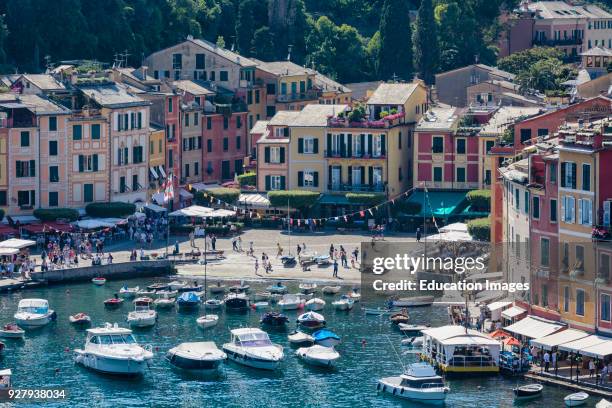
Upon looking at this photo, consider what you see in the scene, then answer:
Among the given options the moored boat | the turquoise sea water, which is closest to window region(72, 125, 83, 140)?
the turquoise sea water

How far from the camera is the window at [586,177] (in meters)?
127

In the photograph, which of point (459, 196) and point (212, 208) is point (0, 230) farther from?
point (459, 196)

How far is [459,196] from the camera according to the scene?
175 meters

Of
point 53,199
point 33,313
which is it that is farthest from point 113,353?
point 53,199

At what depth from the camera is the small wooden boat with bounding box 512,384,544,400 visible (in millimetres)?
120688

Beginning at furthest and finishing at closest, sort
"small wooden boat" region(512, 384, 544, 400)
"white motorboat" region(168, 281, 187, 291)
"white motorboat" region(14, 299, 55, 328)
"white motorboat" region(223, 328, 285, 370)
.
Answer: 1. "white motorboat" region(168, 281, 187, 291)
2. "white motorboat" region(14, 299, 55, 328)
3. "white motorboat" region(223, 328, 285, 370)
4. "small wooden boat" region(512, 384, 544, 400)

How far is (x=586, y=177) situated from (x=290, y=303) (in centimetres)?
2760

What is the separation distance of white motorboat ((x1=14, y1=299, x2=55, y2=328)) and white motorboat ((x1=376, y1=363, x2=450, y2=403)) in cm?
2729

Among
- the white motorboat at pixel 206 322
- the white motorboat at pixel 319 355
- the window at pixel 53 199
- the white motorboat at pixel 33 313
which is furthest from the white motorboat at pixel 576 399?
the window at pixel 53 199

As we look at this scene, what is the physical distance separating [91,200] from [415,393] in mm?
59632

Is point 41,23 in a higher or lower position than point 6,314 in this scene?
higher

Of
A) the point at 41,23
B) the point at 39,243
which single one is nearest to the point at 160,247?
the point at 39,243

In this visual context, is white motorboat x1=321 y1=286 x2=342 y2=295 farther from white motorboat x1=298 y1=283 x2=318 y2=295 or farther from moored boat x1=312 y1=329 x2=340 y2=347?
moored boat x1=312 y1=329 x2=340 y2=347

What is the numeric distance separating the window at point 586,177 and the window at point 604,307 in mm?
6447
